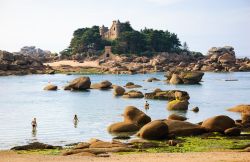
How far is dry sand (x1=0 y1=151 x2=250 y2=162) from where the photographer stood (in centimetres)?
2567

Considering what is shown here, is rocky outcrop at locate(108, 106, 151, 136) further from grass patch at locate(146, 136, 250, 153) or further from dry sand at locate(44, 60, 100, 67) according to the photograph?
dry sand at locate(44, 60, 100, 67)

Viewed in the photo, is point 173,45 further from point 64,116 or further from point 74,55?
point 64,116

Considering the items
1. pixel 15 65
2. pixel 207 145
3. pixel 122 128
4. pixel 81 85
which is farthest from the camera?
pixel 15 65

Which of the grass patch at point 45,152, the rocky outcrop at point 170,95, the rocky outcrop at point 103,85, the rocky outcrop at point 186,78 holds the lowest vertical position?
the grass patch at point 45,152

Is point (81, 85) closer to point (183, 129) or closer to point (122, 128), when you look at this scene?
point (122, 128)

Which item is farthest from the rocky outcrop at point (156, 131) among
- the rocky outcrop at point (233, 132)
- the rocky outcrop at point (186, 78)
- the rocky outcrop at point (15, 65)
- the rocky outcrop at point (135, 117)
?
the rocky outcrop at point (15, 65)

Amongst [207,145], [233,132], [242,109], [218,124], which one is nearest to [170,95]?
[242,109]

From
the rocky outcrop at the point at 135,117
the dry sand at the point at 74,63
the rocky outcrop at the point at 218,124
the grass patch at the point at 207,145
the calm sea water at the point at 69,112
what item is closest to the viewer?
the grass patch at the point at 207,145

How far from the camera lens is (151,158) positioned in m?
26.5

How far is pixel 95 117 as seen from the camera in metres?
52.9

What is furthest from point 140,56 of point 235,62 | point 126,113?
point 126,113

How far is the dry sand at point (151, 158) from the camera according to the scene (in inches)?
1011

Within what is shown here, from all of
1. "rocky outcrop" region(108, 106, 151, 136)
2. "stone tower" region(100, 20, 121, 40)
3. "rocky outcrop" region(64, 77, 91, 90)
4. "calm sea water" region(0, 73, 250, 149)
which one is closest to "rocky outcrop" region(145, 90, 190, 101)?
"calm sea water" region(0, 73, 250, 149)

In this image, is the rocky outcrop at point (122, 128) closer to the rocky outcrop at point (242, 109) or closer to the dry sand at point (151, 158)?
the dry sand at point (151, 158)
